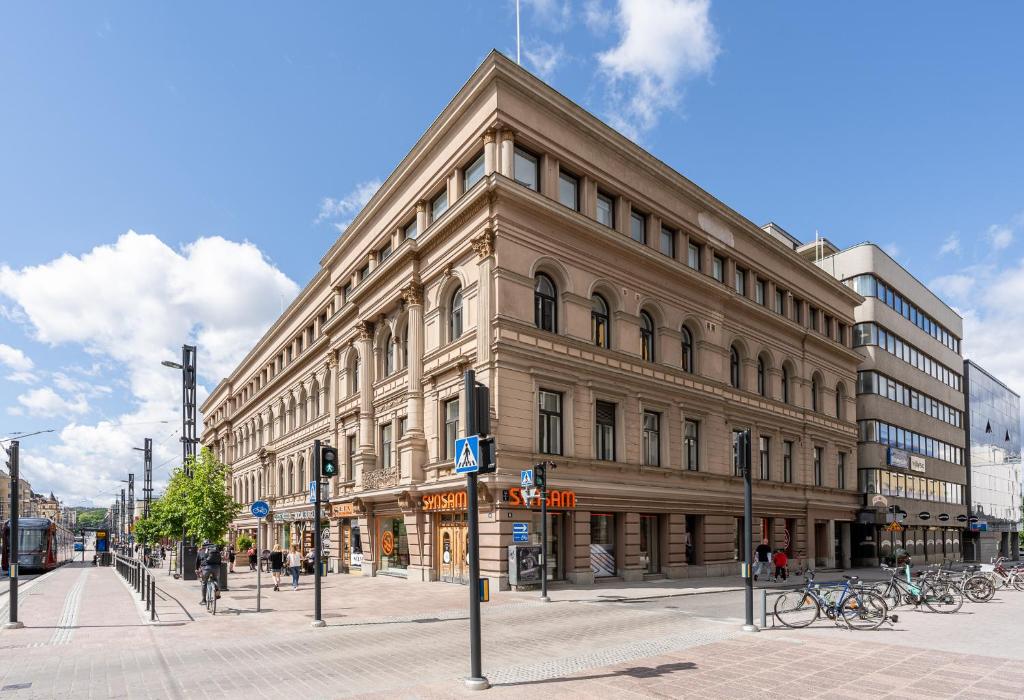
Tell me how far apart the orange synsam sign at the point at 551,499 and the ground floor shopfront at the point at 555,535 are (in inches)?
1.5

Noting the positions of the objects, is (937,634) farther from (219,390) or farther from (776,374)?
(219,390)

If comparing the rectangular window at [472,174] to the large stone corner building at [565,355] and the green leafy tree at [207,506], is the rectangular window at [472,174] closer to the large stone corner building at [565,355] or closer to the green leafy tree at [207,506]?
the large stone corner building at [565,355]

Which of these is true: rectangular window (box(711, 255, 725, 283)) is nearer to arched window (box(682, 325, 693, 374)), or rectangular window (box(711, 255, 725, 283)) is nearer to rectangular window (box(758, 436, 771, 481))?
arched window (box(682, 325, 693, 374))

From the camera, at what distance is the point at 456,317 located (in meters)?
28.7

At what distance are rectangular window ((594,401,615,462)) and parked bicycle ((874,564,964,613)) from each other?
37.6ft

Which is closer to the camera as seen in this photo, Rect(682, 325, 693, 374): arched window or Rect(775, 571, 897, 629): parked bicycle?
Rect(775, 571, 897, 629): parked bicycle

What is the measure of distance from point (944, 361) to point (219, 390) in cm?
6910

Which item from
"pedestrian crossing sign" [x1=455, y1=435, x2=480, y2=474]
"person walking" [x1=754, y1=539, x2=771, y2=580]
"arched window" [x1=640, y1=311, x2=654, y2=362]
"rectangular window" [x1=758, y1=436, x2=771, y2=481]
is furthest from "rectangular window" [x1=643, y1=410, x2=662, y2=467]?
"pedestrian crossing sign" [x1=455, y1=435, x2=480, y2=474]

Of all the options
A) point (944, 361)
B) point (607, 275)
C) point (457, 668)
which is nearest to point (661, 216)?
point (607, 275)

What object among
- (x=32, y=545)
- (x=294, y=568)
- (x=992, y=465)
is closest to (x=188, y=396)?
(x=32, y=545)

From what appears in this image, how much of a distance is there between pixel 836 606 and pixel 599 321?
1584 cm

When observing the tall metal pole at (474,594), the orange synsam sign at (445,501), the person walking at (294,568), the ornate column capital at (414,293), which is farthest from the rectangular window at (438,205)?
the tall metal pole at (474,594)

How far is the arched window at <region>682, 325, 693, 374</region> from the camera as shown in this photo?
110ft

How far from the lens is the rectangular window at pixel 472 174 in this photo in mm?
27500
